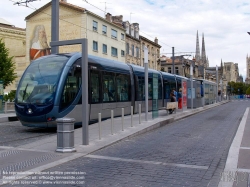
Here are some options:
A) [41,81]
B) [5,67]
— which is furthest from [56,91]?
[5,67]

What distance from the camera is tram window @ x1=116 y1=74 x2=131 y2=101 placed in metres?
15.8

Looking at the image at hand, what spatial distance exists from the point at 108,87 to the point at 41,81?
3964 mm

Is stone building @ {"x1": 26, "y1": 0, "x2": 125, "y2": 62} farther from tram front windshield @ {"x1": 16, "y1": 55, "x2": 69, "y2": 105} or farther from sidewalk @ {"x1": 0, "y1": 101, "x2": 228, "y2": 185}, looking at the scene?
sidewalk @ {"x1": 0, "y1": 101, "x2": 228, "y2": 185}

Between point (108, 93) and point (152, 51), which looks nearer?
point (108, 93)

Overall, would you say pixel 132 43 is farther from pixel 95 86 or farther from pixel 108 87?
pixel 95 86

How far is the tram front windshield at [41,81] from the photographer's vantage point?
36.9 feet

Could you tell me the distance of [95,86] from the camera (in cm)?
1350

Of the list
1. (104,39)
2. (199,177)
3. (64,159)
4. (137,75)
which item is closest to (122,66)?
(137,75)

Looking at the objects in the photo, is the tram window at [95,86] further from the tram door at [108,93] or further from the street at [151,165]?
the street at [151,165]

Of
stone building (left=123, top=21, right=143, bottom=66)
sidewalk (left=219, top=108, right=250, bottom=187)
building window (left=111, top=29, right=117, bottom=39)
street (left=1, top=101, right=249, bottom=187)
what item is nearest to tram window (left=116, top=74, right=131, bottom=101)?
street (left=1, top=101, right=249, bottom=187)

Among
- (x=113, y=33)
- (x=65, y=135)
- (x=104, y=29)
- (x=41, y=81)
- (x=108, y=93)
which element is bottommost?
(x=65, y=135)

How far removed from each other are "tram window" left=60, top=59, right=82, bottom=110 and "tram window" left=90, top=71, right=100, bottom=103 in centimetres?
116

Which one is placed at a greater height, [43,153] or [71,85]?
[71,85]

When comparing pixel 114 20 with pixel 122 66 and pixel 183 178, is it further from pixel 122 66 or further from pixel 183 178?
pixel 183 178
